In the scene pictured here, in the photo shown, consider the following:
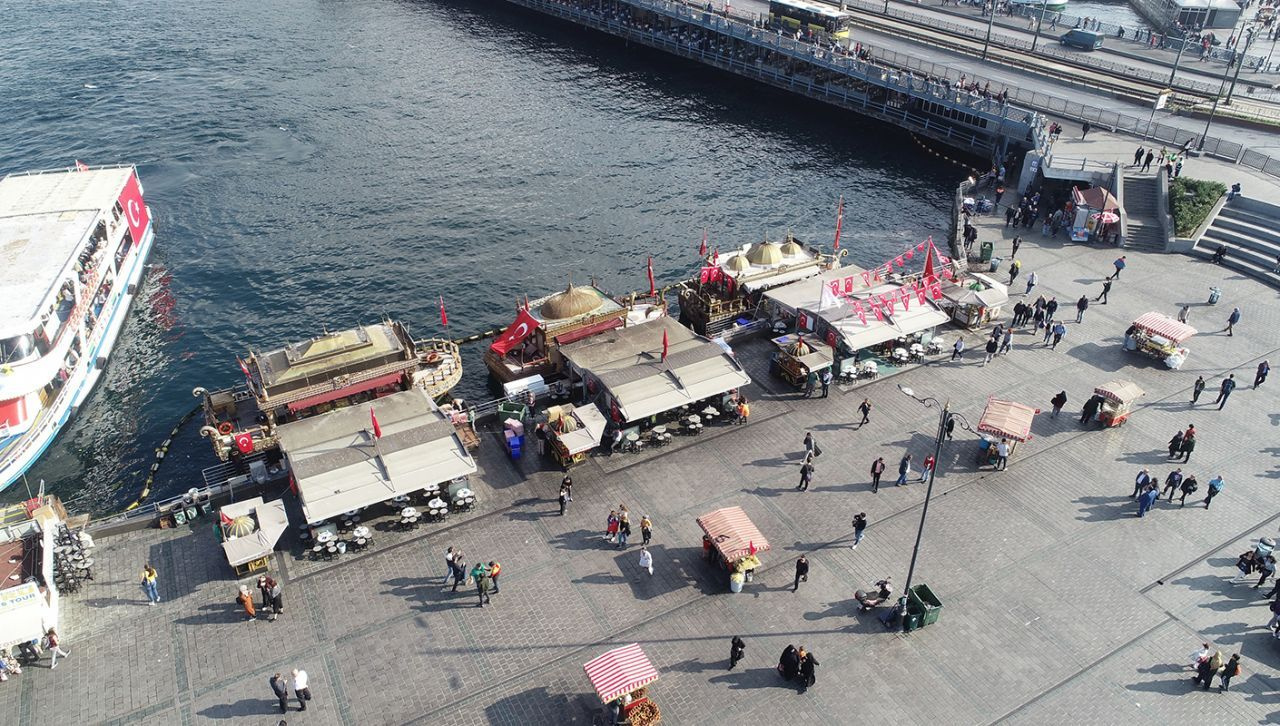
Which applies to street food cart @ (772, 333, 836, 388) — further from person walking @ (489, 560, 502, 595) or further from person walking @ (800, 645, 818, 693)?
person walking @ (489, 560, 502, 595)

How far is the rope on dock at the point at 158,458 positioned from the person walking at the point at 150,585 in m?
8.78

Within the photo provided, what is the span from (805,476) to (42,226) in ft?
166

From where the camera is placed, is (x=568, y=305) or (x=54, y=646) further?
(x=568, y=305)

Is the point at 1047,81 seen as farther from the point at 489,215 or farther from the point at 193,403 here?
the point at 193,403

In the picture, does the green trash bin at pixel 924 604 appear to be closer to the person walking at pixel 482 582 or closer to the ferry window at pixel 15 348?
the person walking at pixel 482 582

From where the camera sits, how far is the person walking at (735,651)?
96.4 ft

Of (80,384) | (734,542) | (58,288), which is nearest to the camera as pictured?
(734,542)

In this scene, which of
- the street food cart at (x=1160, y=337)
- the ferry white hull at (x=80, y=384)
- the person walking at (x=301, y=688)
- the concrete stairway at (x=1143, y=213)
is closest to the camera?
the person walking at (x=301, y=688)

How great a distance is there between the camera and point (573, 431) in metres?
39.1

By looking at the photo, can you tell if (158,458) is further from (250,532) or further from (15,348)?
(250,532)

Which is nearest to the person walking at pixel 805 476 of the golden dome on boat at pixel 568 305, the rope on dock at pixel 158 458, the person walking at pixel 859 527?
the person walking at pixel 859 527

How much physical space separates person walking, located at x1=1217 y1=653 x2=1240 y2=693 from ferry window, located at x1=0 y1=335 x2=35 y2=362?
56.4 metres

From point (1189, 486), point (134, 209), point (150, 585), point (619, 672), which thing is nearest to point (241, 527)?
point (150, 585)

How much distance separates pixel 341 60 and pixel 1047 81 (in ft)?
279
